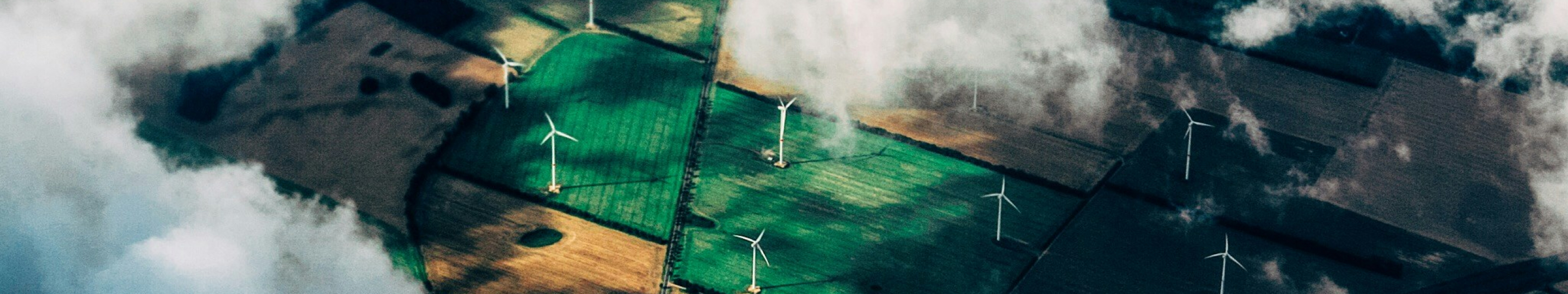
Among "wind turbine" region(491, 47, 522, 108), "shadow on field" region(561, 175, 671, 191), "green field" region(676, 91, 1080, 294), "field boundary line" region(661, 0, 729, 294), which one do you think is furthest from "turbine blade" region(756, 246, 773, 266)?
"wind turbine" region(491, 47, 522, 108)

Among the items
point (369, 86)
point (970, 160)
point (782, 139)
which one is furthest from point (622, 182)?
point (970, 160)

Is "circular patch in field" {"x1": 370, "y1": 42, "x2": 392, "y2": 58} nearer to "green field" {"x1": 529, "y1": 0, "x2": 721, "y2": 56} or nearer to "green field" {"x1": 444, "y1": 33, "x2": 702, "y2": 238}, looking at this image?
"green field" {"x1": 444, "y1": 33, "x2": 702, "y2": 238}

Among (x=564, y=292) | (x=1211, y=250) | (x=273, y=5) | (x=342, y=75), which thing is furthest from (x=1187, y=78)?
(x=273, y=5)

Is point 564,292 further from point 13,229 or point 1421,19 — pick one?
point 1421,19

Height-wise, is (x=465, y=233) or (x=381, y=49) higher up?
(x=381, y=49)

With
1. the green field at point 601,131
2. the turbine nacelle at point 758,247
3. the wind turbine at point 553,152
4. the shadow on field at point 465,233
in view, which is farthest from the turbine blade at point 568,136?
the turbine nacelle at point 758,247

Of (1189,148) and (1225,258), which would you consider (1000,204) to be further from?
(1189,148)
